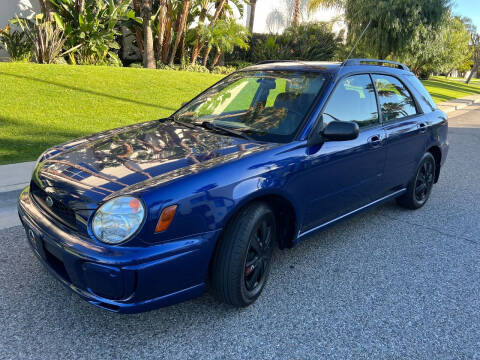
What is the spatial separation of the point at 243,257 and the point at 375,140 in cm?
182

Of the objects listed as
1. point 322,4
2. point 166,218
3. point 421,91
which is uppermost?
point 322,4

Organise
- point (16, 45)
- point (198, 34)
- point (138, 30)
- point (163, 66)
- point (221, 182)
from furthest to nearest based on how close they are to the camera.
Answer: point (198, 34)
point (163, 66)
point (138, 30)
point (16, 45)
point (221, 182)

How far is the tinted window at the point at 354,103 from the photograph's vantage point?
338 cm

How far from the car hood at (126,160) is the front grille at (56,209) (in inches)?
1.7

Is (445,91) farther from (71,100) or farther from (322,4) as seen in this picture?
(71,100)

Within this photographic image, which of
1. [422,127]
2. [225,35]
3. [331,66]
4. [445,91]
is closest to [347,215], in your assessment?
[331,66]

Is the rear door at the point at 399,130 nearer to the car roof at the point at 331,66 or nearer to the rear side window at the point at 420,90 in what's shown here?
the car roof at the point at 331,66

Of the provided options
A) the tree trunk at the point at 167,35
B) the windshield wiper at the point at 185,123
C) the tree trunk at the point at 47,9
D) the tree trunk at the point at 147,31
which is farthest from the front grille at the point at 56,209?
the tree trunk at the point at 167,35

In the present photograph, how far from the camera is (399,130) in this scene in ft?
13.4

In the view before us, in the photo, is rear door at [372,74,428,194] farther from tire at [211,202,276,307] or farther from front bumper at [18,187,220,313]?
front bumper at [18,187,220,313]

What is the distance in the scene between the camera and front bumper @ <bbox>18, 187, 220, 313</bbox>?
86.7 inches

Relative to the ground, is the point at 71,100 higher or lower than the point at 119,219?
lower

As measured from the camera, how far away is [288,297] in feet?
9.95

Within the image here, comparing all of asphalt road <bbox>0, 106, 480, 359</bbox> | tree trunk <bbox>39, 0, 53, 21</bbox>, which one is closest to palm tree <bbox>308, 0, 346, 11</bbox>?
tree trunk <bbox>39, 0, 53, 21</bbox>
